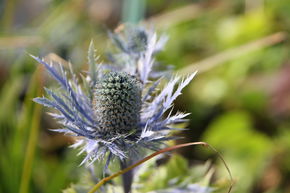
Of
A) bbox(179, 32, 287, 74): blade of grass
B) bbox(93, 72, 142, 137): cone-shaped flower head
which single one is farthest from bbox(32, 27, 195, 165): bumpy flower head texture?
bbox(179, 32, 287, 74): blade of grass

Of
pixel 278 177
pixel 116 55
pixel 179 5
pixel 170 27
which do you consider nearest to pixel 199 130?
pixel 278 177

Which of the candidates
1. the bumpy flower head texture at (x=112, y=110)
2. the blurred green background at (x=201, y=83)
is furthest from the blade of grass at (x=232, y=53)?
the bumpy flower head texture at (x=112, y=110)

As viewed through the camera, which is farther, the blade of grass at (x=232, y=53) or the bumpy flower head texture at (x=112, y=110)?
the blade of grass at (x=232, y=53)

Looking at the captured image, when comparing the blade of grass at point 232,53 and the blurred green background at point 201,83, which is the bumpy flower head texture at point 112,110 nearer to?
the blurred green background at point 201,83

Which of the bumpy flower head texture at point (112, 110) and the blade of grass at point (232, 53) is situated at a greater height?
the blade of grass at point (232, 53)

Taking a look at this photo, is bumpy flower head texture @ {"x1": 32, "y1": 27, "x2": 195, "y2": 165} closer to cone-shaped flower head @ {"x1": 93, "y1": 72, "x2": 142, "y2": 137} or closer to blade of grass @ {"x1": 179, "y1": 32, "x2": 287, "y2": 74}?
cone-shaped flower head @ {"x1": 93, "y1": 72, "x2": 142, "y2": 137}

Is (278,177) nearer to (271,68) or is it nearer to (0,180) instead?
(271,68)

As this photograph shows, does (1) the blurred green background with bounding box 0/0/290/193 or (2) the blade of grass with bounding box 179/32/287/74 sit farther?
(2) the blade of grass with bounding box 179/32/287/74

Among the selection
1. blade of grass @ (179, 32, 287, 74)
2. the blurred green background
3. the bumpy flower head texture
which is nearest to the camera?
the bumpy flower head texture

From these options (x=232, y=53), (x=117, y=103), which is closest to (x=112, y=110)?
(x=117, y=103)
